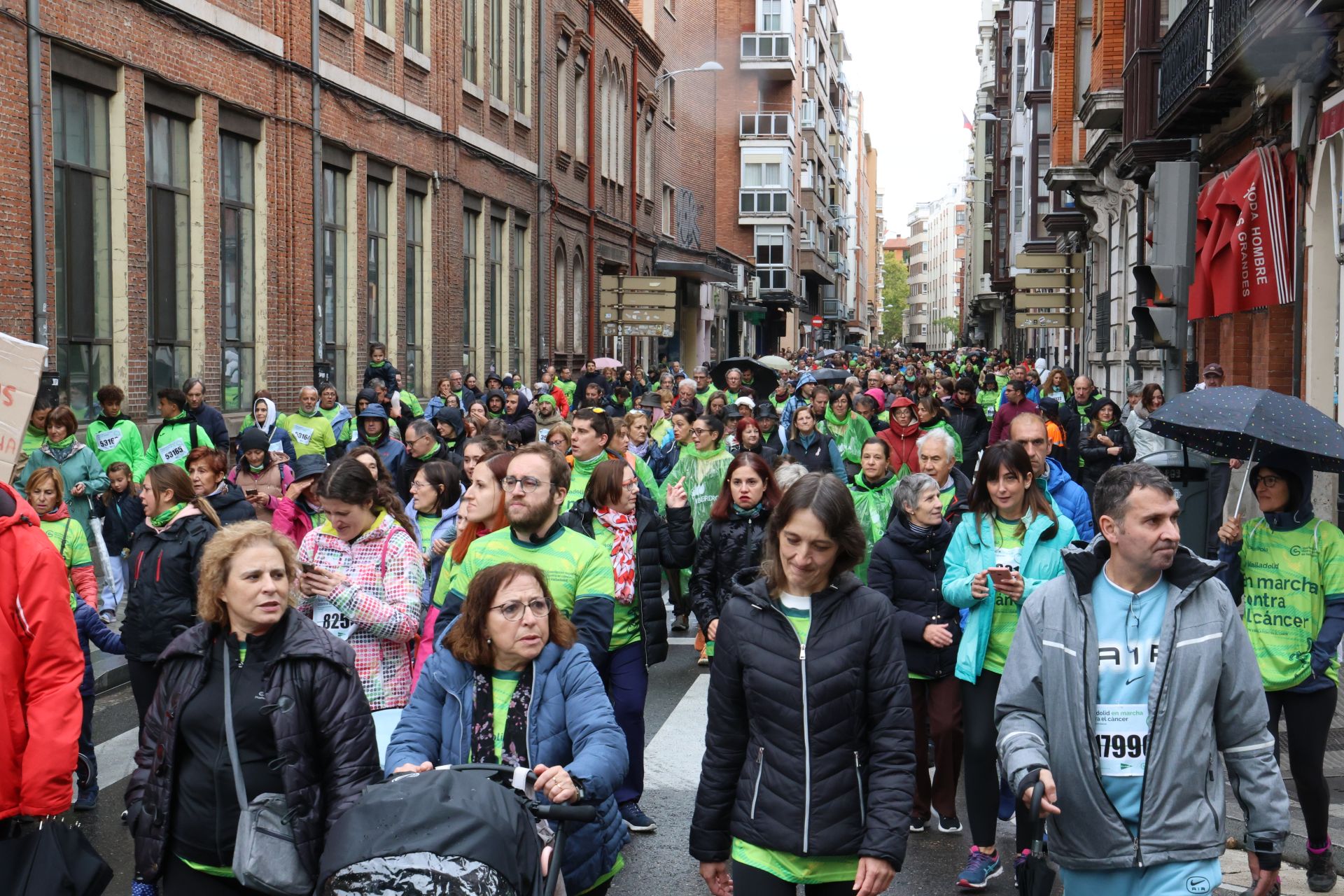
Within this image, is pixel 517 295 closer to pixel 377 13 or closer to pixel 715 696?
pixel 377 13

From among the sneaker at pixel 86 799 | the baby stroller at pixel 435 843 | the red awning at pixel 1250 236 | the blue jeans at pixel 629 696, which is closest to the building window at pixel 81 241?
the sneaker at pixel 86 799

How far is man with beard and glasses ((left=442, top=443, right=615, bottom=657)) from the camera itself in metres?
5.29

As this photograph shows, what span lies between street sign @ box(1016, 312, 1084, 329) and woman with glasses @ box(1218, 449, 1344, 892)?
2424 centimetres

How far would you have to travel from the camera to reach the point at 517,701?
4.17 metres

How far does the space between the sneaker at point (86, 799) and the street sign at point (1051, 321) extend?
2481cm

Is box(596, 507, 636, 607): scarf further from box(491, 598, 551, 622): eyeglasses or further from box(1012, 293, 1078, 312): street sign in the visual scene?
box(1012, 293, 1078, 312): street sign

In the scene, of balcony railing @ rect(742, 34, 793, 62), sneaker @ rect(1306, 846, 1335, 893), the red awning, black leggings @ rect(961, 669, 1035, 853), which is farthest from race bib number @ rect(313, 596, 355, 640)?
balcony railing @ rect(742, 34, 793, 62)

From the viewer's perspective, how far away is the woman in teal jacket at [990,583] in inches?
243

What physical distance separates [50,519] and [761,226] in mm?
63986

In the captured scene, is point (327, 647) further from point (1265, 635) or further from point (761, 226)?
point (761, 226)

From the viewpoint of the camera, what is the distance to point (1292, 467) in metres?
6.27

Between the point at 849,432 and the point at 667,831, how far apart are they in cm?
866

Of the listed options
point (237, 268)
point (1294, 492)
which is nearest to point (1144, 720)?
point (1294, 492)

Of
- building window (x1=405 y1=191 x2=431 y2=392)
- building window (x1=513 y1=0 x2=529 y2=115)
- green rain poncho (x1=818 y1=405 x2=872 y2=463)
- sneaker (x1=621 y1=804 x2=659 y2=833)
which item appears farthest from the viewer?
building window (x1=513 y1=0 x2=529 y2=115)
